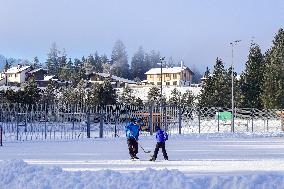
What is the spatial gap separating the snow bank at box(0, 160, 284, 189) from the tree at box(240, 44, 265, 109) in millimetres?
58667

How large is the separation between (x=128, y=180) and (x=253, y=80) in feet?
201

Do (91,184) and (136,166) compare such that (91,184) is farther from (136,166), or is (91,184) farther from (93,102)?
(93,102)

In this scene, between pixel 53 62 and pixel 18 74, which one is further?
pixel 53 62

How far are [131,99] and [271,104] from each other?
64.5ft

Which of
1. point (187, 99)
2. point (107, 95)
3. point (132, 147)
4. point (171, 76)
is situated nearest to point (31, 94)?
point (107, 95)

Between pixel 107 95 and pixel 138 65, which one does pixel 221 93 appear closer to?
pixel 107 95

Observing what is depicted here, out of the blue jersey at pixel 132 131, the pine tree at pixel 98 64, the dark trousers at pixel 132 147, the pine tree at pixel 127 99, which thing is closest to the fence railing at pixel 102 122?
the blue jersey at pixel 132 131

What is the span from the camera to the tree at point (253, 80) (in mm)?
69625

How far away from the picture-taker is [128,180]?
37.1 ft

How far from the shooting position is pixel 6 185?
11.8m

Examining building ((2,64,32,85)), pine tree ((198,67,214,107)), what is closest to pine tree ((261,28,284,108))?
pine tree ((198,67,214,107))

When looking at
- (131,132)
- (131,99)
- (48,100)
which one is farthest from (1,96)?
(131,132)

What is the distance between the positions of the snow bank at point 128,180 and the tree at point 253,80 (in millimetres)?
58667

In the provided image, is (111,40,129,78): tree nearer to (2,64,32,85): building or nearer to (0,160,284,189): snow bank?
(2,64,32,85): building
